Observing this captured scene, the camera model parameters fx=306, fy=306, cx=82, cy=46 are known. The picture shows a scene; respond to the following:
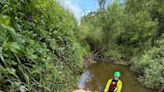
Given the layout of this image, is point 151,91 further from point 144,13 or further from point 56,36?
point 144,13

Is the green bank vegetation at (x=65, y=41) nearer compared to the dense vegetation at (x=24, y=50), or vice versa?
the dense vegetation at (x=24, y=50)

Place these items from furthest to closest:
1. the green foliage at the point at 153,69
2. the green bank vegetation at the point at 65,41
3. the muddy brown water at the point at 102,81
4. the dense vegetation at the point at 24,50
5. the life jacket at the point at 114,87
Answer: the green foliage at the point at 153,69 → the muddy brown water at the point at 102,81 → the life jacket at the point at 114,87 → the green bank vegetation at the point at 65,41 → the dense vegetation at the point at 24,50

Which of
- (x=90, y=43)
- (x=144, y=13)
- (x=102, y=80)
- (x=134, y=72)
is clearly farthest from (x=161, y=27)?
(x=102, y=80)

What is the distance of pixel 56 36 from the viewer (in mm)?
9961

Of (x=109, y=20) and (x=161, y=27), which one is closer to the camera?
(x=109, y=20)

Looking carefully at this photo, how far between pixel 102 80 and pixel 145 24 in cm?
1363

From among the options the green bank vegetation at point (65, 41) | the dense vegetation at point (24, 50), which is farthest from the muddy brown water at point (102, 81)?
the dense vegetation at point (24, 50)

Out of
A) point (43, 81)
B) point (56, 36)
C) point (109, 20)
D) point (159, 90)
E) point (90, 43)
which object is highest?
point (109, 20)

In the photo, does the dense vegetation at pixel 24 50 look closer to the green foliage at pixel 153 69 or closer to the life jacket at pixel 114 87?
the life jacket at pixel 114 87

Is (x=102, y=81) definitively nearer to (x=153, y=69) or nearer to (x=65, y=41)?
(x=153, y=69)

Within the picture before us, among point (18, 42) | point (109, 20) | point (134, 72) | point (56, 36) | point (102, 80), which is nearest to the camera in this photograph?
point (18, 42)

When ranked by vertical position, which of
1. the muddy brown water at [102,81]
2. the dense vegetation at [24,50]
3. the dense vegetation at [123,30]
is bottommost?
the dense vegetation at [24,50]

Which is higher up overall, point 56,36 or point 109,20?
point 109,20

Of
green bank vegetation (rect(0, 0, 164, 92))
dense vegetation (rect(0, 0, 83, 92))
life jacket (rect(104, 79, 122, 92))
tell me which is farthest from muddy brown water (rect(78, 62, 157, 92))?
dense vegetation (rect(0, 0, 83, 92))
